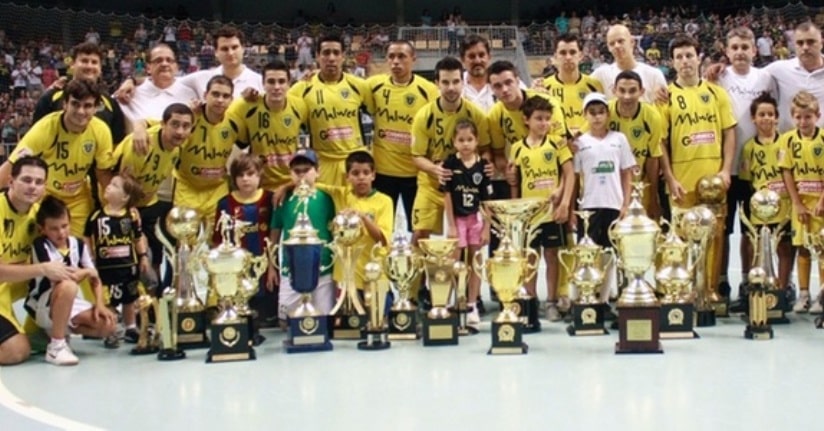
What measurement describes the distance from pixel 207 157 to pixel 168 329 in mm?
1352

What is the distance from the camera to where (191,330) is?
4.71m

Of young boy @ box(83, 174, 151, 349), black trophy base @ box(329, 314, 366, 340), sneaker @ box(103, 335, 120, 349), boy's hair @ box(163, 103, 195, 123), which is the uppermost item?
boy's hair @ box(163, 103, 195, 123)

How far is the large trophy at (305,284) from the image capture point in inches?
182

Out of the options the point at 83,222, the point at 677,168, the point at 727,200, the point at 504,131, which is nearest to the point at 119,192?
the point at 83,222

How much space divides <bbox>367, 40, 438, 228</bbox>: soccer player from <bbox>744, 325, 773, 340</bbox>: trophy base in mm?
2444

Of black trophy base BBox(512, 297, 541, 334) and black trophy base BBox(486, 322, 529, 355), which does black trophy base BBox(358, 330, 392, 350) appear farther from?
black trophy base BBox(512, 297, 541, 334)

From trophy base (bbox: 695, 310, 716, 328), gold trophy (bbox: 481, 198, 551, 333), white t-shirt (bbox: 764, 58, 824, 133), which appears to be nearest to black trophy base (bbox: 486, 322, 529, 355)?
gold trophy (bbox: 481, 198, 551, 333)

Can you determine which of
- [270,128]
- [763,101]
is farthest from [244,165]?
[763,101]

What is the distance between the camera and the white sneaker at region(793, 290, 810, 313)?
18.1 ft

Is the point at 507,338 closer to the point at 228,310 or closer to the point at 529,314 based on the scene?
the point at 529,314

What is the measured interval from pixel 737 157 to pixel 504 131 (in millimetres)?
1650

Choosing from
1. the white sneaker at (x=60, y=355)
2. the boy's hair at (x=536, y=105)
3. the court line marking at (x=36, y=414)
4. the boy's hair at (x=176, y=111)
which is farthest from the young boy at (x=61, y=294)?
the boy's hair at (x=536, y=105)

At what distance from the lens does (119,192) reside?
495 centimetres

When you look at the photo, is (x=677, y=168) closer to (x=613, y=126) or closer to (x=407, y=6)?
(x=613, y=126)
